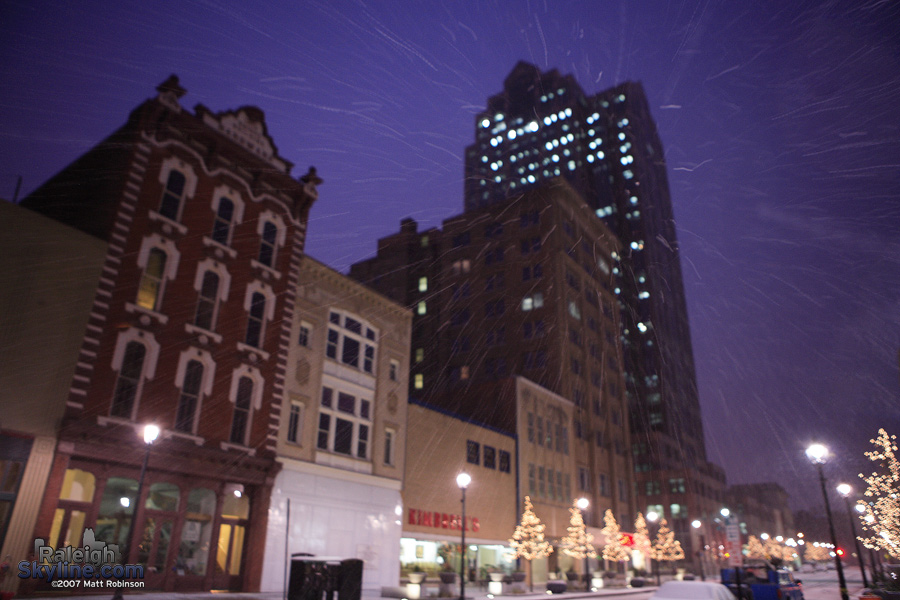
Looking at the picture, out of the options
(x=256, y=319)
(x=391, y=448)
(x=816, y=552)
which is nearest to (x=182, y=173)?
(x=256, y=319)

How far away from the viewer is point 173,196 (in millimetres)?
25359

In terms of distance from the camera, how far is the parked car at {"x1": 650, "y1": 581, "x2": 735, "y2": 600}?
44.3 ft

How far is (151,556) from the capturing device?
21.6 m

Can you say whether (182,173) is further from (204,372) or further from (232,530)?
(232,530)

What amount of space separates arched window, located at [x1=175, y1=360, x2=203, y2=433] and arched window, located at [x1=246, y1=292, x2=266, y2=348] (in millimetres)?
2780

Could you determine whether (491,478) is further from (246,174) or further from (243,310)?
(246,174)

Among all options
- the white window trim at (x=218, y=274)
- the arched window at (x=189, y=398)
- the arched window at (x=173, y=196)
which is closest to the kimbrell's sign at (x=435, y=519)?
the arched window at (x=189, y=398)

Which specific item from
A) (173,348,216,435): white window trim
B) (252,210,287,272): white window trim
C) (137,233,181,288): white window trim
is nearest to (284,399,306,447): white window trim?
(173,348,216,435): white window trim

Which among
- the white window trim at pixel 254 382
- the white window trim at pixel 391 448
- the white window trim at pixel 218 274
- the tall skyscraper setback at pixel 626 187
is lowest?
the white window trim at pixel 391 448

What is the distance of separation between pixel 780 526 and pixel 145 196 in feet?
602

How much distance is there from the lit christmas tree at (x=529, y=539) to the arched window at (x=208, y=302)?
24590mm

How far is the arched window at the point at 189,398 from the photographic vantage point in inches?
933

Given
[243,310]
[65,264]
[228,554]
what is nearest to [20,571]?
[228,554]

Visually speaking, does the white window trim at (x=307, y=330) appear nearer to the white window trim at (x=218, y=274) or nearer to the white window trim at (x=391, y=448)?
the white window trim at (x=218, y=274)
